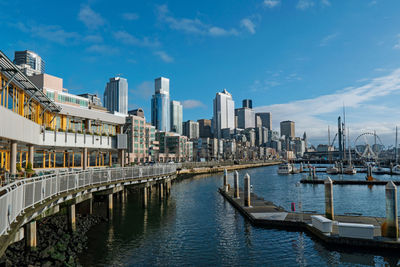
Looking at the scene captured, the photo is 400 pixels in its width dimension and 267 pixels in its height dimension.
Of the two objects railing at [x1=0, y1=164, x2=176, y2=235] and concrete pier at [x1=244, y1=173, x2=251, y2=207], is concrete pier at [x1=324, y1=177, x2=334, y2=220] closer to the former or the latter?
concrete pier at [x1=244, y1=173, x2=251, y2=207]

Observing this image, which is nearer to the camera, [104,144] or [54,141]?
[54,141]

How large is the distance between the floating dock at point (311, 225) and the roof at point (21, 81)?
23.2 m

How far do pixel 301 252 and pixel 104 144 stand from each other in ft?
97.0

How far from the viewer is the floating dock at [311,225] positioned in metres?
19.4

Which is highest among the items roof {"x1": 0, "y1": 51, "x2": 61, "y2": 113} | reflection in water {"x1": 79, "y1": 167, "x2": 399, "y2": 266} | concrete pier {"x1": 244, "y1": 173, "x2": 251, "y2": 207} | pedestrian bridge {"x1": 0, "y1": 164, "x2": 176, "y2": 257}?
roof {"x1": 0, "y1": 51, "x2": 61, "y2": 113}

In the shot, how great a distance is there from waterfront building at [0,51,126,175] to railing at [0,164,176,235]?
17.3 ft

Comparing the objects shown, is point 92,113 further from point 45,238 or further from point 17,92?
point 45,238

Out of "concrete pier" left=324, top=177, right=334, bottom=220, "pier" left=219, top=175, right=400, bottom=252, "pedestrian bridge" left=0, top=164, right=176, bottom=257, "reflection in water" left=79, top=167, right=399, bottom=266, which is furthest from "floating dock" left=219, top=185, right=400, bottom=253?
"pedestrian bridge" left=0, top=164, right=176, bottom=257

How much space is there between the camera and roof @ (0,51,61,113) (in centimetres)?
2048

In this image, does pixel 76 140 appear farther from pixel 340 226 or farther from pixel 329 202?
pixel 340 226

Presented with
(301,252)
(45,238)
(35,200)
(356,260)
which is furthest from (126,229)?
(356,260)

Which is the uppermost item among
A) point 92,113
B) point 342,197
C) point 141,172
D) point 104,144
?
point 92,113

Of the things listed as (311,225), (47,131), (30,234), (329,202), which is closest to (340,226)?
(311,225)

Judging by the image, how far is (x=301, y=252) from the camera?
20.2 metres
